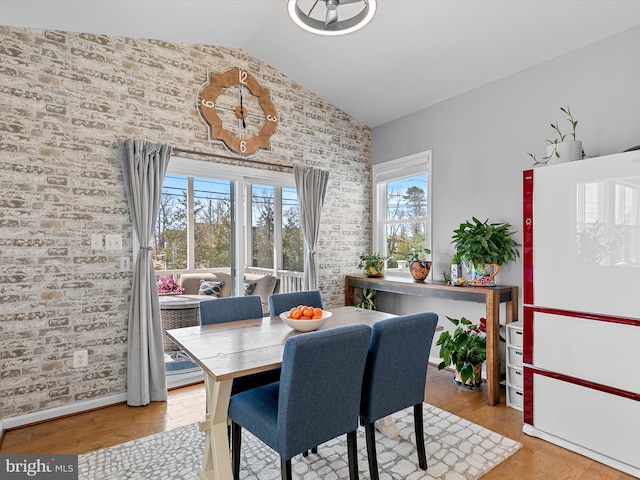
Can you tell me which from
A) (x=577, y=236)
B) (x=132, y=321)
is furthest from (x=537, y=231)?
(x=132, y=321)

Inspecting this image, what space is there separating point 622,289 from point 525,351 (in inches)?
29.3

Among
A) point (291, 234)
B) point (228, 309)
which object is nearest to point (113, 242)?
point (228, 309)

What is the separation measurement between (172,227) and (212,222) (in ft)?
1.28

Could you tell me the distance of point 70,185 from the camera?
2951 mm

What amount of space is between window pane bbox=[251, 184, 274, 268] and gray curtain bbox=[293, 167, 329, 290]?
A: 1.12ft

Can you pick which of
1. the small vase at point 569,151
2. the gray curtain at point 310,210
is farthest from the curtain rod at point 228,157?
the small vase at point 569,151

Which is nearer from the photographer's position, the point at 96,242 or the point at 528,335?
the point at 528,335

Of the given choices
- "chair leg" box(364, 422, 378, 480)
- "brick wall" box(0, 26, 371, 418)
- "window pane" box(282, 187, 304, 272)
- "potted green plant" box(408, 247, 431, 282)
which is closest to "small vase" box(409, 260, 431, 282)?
"potted green plant" box(408, 247, 431, 282)

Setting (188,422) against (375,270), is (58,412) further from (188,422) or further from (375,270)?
(375,270)

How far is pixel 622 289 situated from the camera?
2.18 m

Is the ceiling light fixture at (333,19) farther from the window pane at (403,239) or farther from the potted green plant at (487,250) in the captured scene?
the window pane at (403,239)

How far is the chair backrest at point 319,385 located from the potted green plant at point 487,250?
1.93 metres

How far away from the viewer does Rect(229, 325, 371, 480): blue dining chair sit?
1.61 metres

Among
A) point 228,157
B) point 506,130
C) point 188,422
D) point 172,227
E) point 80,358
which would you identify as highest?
point 506,130
